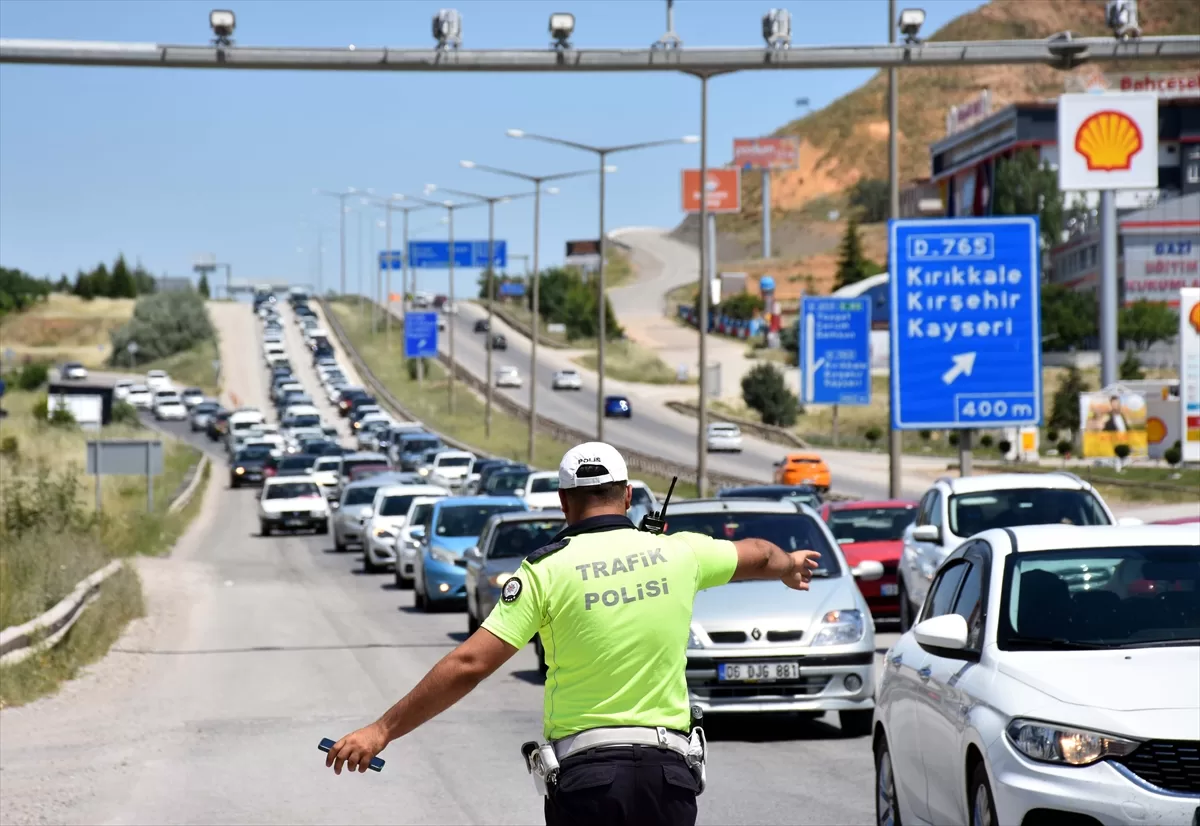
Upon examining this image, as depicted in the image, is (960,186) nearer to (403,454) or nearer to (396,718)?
(403,454)

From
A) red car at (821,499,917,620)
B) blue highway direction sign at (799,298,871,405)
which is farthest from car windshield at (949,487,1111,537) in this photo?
blue highway direction sign at (799,298,871,405)

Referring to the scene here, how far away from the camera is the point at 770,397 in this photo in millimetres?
105500

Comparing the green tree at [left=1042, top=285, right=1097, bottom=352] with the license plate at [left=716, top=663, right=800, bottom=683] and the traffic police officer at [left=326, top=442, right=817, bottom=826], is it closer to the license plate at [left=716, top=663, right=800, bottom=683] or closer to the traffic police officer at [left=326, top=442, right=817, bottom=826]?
the license plate at [left=716, top=663, right=800, bottom=683]

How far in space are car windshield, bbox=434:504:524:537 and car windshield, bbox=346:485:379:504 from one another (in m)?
15.4

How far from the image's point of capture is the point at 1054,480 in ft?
60.7

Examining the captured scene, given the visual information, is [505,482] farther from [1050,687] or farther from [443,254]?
[443,254]

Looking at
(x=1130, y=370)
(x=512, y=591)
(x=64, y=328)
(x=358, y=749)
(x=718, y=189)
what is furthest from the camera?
(x=64, y=328)

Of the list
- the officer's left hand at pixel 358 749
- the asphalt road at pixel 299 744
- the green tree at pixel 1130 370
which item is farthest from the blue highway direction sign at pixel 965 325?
the green tree at pixel 1130 370

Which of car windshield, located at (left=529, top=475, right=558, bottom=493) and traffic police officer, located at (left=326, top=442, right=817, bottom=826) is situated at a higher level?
traffic police officer, located at (left=326, top=442, right=817, bottom=826)

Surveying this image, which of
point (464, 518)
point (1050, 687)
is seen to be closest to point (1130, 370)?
point (464, 518)

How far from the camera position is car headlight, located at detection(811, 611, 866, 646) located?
13.5m

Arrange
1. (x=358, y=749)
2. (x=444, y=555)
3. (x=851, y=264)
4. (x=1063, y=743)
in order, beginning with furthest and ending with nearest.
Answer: (x=851, y=264) → (x=444, y=555) → (x=1063, y=743) → (x=358, y=749)

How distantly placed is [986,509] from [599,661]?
14.3 meters

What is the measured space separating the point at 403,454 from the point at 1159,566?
59593mm
